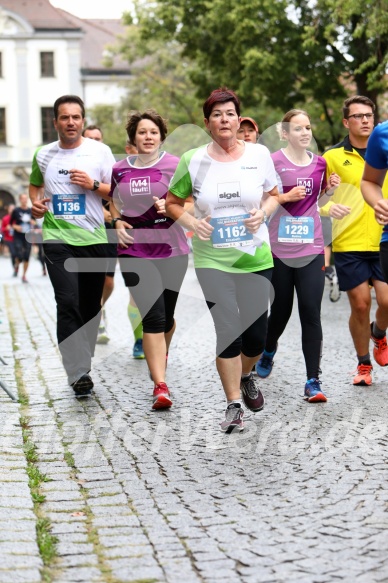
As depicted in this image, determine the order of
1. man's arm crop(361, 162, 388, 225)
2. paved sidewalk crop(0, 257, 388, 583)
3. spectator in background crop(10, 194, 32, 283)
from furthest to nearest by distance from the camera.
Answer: spectator in background crop(10, 194, 32, 283), man's arm crop(361, 162, 388, 225), paved sidewalk crop(0, 257, 388, 583)

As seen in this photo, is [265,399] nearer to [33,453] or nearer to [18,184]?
[33,453]

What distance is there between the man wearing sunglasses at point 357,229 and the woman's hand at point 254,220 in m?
1.68

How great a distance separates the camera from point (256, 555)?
4211 millimetres

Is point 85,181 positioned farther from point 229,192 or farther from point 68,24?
point 68,24

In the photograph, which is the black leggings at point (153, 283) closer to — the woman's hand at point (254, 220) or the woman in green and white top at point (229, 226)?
the woman in green and white top at point (229, 226)

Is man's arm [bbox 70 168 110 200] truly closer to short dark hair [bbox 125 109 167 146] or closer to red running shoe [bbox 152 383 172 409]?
short dark hair [bbox 125 109 167 146]

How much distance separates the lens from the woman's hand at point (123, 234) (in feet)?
25.6

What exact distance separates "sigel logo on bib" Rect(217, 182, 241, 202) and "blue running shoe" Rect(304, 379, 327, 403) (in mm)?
1658

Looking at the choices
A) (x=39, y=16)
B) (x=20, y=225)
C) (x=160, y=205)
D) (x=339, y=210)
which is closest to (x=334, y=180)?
(x=339, y=210)

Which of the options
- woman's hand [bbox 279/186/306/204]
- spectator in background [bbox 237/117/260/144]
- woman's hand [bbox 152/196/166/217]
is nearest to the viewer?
woman's hand [bbox 279/186/306/204]

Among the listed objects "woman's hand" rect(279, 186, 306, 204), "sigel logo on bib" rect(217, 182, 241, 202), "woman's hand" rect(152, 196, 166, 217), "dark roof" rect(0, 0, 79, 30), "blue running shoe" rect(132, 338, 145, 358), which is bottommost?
"blue running shoe" rect(132, 338, 145, 358)

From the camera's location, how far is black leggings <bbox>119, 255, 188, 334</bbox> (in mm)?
7652

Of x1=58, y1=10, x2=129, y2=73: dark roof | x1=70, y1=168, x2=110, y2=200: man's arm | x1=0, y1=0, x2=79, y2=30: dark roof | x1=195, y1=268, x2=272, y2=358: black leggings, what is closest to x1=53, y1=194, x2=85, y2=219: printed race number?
x1=70, y1=168, x2=110, y2=200: man's arm

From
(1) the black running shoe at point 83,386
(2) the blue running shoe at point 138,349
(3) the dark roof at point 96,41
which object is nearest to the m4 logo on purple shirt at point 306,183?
(1) the black running shoe at point 83,386
